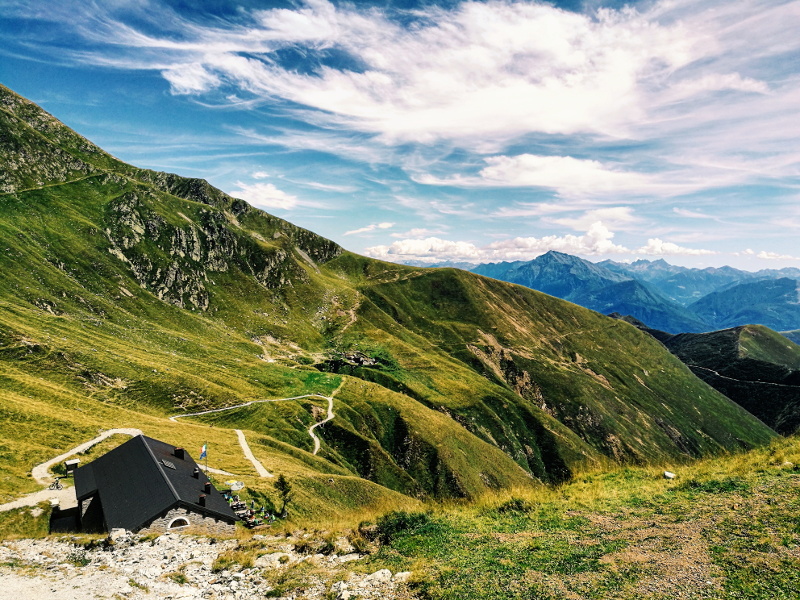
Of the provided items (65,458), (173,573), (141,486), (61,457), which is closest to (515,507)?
(173,573)

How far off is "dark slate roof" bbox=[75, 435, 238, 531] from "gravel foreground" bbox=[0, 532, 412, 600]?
1163 cm

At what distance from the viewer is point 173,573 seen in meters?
19.1

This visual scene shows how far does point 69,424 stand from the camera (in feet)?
194

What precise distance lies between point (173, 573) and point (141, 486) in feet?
92.2

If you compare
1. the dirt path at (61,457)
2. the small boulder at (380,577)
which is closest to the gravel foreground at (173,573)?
the small boulder at (380,577)

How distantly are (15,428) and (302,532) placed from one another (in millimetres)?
58575

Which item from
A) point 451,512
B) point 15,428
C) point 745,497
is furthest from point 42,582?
point 15,428

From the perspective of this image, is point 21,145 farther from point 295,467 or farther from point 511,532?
point 511,532

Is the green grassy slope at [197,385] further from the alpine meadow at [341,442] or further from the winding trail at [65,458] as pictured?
the winding trail at [65,458]

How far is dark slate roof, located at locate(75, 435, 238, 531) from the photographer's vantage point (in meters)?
36.7

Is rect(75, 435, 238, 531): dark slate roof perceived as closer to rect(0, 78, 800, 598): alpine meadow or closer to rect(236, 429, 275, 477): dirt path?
rect(0, 78, 800, 598): alpine meadow

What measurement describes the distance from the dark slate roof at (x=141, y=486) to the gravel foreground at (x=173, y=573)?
11630mm

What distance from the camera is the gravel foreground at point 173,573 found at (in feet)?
50.7

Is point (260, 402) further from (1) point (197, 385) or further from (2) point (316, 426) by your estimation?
(2) point (316, 426)
